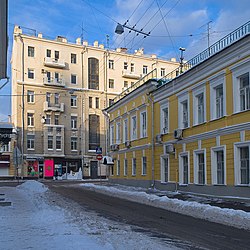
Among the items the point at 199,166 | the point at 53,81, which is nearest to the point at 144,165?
the point at 199,166

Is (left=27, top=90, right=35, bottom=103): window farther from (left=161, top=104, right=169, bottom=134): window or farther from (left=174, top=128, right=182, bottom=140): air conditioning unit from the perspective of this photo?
(left=174, top=128, right=182, bottom=140): air conditioning unit

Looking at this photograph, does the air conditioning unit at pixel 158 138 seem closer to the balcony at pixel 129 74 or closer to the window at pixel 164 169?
the window at pixel 164 169

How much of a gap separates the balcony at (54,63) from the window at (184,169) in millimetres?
38384

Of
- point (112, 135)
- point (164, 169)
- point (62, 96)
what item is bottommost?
point (164, 169)

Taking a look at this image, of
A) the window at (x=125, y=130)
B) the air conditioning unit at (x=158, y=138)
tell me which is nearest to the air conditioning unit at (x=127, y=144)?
the window at (x=125, y=130)

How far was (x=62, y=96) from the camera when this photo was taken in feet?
199

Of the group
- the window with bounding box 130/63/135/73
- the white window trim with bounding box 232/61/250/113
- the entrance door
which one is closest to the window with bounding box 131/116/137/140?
the white window trim with bounding box 232/61/250/113

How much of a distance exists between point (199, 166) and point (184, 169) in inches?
83.6

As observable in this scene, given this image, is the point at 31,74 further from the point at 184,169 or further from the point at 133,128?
the point at 184,169

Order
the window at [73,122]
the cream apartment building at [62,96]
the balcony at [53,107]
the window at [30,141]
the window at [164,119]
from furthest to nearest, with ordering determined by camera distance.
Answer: the window at [73,122]
the balcony at [53,107]
the cream apartment building at [62,96]
the window at [30,141]
the window at [164,119]

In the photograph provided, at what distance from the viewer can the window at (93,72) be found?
63.1m

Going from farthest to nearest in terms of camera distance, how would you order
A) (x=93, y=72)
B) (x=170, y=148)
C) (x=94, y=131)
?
1. (x=93, y=72)
2. (x=94, y=131)
3. (x=170, y=148)

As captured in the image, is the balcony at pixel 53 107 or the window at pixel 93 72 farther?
the window at pixel 93 72

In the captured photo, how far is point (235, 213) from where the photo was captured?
12.8 meters
